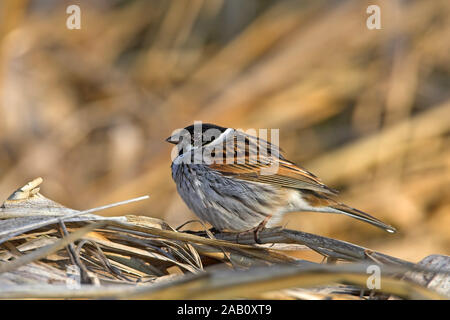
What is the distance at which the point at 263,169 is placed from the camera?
3.39 m

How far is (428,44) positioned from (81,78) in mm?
3233

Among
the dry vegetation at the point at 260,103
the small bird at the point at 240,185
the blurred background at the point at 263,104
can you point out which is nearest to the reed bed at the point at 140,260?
the small bird at the point at 240,185

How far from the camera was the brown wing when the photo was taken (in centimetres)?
327

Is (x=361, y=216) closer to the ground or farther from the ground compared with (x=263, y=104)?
closer to the ground

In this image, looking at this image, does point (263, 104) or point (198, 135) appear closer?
point (198, 135)

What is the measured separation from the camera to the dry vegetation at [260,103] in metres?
5.12

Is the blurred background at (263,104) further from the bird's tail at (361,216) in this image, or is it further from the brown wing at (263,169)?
the bird's tail at (361,216)

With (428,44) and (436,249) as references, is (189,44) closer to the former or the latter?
(428,44)

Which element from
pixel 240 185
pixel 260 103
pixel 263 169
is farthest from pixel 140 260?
pixel 260 103

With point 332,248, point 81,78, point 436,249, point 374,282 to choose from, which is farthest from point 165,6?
point 374,282

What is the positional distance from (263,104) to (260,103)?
0.11 ft

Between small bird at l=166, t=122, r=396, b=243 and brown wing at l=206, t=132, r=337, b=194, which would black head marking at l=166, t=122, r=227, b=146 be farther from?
brown wing at l=206, t=132, r=337, b=194

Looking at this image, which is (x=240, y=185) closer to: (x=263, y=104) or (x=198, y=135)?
(x=198, y=135)

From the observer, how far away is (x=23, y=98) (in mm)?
5812
